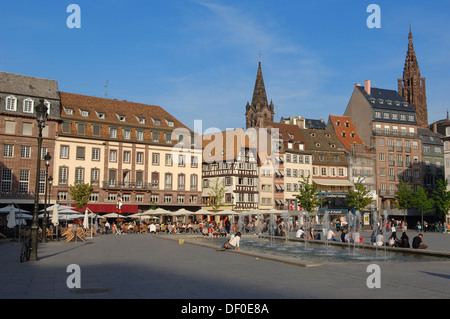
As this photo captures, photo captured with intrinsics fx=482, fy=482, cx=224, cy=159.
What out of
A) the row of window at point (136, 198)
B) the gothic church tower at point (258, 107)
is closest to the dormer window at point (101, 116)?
the row of window at point (136, 198)

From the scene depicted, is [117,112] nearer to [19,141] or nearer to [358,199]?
[19,141]

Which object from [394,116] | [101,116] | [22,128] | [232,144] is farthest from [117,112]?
[394,116]

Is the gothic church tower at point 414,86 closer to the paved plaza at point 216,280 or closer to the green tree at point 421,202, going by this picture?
the green tree at point 421,202

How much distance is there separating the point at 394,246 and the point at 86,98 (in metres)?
51.5

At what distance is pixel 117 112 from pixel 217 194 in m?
18.2

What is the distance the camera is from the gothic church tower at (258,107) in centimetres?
11281

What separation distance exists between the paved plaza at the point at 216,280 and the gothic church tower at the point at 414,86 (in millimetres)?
110512

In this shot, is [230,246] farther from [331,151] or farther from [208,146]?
[331,151]

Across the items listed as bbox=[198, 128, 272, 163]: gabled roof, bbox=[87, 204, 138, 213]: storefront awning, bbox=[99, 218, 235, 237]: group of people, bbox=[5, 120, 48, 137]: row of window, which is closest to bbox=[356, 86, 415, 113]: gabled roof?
bbox=[198, 128, 272, 163]: gabled roof

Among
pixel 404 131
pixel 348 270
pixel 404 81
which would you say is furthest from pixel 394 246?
pixel 404 81

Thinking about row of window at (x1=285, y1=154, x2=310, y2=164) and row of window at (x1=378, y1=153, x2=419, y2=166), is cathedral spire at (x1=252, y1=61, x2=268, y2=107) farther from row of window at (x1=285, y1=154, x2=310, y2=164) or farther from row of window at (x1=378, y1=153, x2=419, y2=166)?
row of window at (x1=378, y1=153, x2=419, y2=166)

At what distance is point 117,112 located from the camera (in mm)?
66625

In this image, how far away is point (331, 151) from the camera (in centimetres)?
8356

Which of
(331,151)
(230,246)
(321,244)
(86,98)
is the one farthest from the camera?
(331,151)
